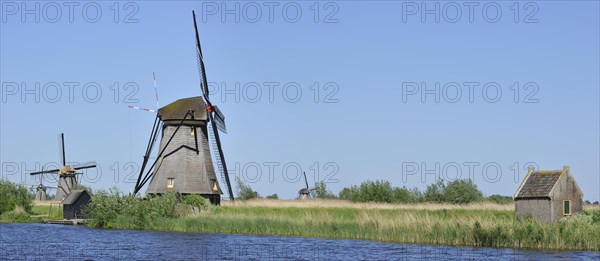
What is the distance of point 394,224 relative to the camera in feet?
119

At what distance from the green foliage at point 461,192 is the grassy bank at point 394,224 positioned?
52.2ft

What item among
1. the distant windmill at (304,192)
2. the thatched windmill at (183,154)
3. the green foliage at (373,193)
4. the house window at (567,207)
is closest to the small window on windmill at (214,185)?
the thatched windmill at (183,154)

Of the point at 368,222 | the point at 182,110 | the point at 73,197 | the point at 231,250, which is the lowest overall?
the point at 231,250

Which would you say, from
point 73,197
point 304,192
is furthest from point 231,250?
point 304,192

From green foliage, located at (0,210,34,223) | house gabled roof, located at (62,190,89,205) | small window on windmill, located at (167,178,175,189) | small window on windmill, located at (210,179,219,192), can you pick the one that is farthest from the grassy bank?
green foliage, located at (0,210,34,223)

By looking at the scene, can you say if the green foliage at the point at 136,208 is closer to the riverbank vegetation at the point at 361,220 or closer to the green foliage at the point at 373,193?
the riverbank vegetation at the point at 361,220

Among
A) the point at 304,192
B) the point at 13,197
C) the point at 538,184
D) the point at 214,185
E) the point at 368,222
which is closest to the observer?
the point at 368,222

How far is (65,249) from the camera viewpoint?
3328 centimetres

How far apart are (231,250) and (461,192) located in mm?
34679

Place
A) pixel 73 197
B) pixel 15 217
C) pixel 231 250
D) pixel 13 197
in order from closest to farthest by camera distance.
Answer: pixel 231 250 < pixel 73 197 < pixel 15 217 < pixel 13 197

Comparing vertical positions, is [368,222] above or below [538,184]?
below

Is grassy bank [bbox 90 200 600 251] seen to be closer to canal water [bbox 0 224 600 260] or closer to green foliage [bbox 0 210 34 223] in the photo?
canal water [bbox 0 224 600 260]

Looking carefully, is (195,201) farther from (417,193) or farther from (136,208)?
(417,193)

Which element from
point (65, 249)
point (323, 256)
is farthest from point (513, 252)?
point (65, 249)
